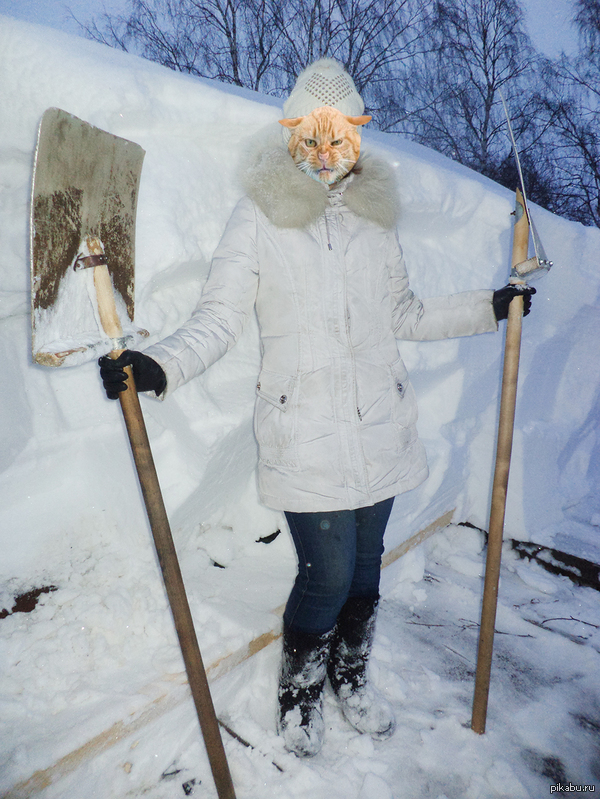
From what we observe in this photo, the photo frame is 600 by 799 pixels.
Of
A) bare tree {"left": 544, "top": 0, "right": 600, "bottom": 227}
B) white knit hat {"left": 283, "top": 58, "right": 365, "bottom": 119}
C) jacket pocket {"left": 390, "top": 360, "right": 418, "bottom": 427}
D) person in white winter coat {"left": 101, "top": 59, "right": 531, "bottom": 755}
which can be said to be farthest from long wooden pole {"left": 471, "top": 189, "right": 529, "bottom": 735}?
bare tree {"left": 544, "top": 0, "right": 600, "bottom": 227}

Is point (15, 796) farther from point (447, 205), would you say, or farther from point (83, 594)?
point (447, 205)

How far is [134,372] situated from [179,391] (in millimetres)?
860

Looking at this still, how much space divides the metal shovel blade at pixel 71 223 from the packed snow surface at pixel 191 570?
51 millimetres

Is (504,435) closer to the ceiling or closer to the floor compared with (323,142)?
closer to the floor

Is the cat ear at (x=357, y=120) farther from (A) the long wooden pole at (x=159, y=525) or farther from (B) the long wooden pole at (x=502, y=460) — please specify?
(A) the long wooden pole at (x=159, y=525)

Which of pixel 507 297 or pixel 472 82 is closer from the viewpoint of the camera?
pixel 507 297

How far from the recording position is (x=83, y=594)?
6.22 feet

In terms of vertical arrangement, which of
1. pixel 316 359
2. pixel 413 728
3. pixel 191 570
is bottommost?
pixel 413 728

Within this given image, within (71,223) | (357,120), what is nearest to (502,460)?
(357,120)

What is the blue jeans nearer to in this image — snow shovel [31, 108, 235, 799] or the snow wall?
snow shovel [31, 108, 235, 799]

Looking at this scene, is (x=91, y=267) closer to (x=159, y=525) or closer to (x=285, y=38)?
(x=159, y=525)

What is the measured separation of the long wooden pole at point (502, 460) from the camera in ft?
5.49

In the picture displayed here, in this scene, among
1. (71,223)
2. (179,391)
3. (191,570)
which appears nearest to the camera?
(71,223)

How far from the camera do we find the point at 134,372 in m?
1.18
